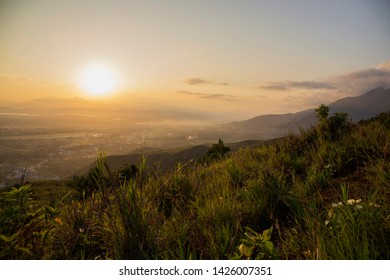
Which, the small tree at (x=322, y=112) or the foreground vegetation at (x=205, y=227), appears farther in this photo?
the small tree at (x=322, y=112)

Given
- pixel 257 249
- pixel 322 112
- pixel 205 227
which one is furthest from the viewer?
pixel 322 112

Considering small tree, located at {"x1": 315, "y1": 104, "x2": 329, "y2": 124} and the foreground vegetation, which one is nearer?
the foreground vegetation

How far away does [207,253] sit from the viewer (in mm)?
2568

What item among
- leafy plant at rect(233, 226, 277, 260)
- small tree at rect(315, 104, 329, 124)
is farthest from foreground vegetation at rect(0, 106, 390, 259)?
small tree at rect(315, 104, 329, 124)

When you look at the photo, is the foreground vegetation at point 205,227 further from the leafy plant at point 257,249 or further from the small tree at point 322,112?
the small tree at point 322,112

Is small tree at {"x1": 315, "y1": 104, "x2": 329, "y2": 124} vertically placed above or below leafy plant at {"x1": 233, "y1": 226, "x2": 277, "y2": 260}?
above

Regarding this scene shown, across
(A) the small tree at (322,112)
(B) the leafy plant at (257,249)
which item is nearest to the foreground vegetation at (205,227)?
(B) the leafy plant at (257,249)

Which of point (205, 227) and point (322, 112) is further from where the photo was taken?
point (322, 112)

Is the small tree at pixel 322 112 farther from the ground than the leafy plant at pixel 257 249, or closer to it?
farther from the ground

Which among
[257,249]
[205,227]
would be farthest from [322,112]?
[257,249]

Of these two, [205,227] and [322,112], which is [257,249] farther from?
[322,112]

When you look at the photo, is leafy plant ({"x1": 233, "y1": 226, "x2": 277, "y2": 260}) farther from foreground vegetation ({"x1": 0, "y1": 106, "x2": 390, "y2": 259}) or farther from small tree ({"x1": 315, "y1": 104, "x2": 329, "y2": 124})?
small tree ({"x1": 315, "y1": 104, "x2": 329, "y2": 124})
